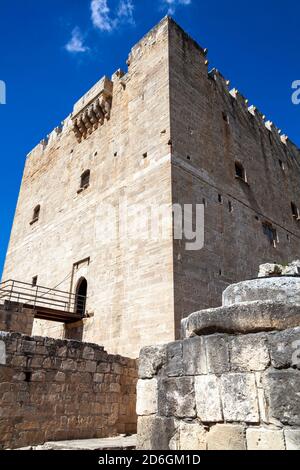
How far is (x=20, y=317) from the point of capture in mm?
8945

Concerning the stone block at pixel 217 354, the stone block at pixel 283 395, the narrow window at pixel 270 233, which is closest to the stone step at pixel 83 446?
the stone block at pixel 217 354

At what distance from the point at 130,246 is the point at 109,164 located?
3.71 m

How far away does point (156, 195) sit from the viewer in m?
9.63

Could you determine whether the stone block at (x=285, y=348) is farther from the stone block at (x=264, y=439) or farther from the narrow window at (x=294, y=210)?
the narrow window at (x=294, y=210)

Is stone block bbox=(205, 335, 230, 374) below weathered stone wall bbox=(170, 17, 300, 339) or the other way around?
below

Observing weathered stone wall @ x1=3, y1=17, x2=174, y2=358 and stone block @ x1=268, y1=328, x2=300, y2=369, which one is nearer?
stone block @ x1=268, y1=328, x2=300, y2=369

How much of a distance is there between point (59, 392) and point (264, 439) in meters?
4.61

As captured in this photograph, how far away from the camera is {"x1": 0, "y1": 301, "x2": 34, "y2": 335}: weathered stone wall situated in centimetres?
866

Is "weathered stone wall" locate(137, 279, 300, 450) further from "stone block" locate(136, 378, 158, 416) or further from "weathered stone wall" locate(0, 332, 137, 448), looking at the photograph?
"weathered stone wall" locate(0, 332, 137, 448)

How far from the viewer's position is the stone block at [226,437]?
83.0 inches

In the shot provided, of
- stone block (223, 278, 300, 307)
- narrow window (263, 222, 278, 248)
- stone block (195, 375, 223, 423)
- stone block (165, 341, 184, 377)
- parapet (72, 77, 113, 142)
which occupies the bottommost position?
stone block (195, 375, 223, 423)

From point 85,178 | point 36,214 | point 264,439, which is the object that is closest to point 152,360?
point 264,439

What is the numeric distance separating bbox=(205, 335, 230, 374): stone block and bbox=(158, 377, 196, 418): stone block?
190 millimetres

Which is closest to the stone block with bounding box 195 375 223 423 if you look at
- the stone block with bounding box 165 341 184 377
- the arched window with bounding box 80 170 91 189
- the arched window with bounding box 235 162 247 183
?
the stone block with bounding box 165 341 184 377
